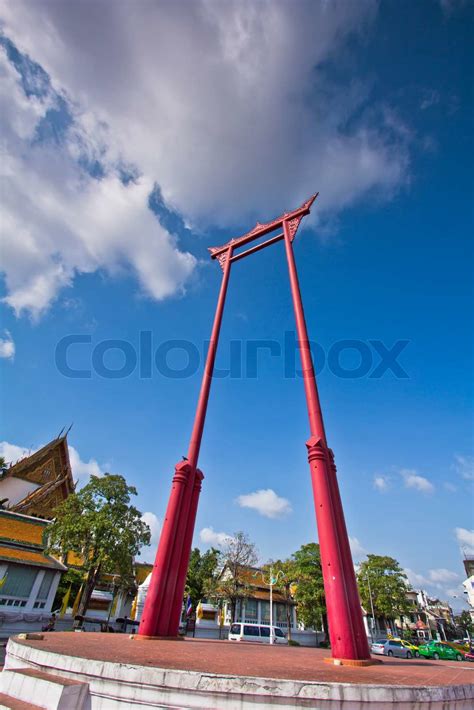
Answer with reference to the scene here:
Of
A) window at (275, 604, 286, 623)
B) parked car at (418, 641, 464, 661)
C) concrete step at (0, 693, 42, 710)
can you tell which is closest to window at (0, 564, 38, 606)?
concrete step at (0, 693, 42, 710)

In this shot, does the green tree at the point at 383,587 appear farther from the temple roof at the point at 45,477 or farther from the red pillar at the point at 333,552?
the red pillar at the point at 333,552

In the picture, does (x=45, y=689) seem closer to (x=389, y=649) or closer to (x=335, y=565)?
(x=335, y=565)

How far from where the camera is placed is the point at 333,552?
6715mm

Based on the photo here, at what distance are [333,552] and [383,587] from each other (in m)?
39.0

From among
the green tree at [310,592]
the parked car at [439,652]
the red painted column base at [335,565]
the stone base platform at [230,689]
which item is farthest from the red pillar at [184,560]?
the parked car at [439,652]

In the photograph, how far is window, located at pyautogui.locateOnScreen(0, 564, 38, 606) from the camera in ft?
62.7

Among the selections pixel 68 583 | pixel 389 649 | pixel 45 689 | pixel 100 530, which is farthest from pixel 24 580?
pixel 389 649

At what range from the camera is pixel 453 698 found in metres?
4.00

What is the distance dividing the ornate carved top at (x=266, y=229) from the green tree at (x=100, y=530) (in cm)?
1489

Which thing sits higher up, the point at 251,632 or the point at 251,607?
the point at 251,607

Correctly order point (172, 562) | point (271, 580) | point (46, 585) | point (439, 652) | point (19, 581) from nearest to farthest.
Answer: point (172, 562) < point (19, 581) < point (46, 585) < point (271, 580) < point (439, 652)

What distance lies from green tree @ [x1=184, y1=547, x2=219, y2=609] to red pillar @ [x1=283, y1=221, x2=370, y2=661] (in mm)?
25276

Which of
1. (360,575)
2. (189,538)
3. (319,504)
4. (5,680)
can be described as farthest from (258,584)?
(5,680)

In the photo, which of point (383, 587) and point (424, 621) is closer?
point (383, 587)
